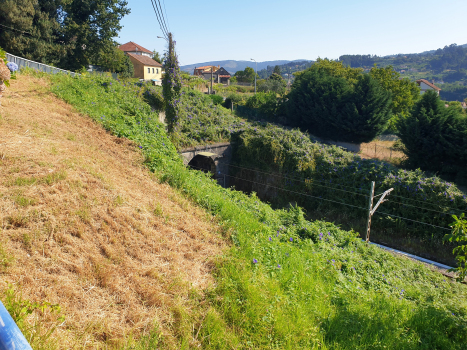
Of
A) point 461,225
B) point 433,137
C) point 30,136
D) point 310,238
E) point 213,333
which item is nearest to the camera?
point 213,333

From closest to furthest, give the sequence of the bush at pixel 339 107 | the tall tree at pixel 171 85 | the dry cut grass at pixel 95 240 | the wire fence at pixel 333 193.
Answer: the dry cut grass at pixel 95 240
the wire fence at pixel 333 193
the tall tree at pixel 171 85
the bush at pixel 339 107

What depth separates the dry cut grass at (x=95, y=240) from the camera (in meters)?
3.16

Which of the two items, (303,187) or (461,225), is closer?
(461,225)

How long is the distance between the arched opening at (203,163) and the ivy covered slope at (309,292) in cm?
648

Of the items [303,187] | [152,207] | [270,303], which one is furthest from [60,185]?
[303,187]

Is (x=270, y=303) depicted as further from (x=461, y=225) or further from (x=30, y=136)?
(x=30, y=136)

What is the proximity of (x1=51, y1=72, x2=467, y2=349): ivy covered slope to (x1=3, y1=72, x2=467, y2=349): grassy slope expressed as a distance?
0.05 ft

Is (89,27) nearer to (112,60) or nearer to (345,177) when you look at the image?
(112,60)

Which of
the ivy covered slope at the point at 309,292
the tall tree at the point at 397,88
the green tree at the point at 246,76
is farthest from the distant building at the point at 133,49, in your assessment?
the ivy covered slope at the point at 309,292

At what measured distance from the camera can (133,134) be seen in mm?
8664

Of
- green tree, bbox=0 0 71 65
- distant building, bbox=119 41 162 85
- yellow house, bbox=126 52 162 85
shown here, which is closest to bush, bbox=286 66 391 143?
green tree, bbox=0 0 71 65

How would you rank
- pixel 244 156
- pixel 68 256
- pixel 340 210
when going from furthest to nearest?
pixel 244 156 → pixel 340 210 → pixel 68 256

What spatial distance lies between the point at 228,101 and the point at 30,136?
23.8 metres

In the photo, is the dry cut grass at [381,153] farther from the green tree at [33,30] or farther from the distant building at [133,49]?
the distant building at [133,49]
